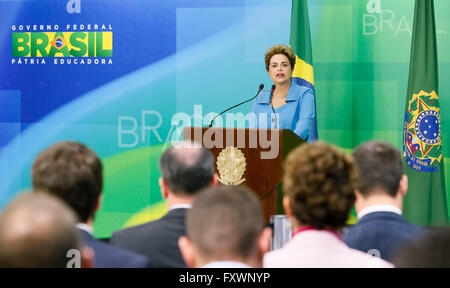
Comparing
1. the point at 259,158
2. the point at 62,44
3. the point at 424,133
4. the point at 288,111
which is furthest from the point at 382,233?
the point at 62,44

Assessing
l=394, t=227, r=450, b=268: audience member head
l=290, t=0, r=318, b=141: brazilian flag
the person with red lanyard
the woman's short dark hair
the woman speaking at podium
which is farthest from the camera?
l=290, t=0, r=318, b=141: brazilian flag

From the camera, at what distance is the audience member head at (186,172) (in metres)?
2.38

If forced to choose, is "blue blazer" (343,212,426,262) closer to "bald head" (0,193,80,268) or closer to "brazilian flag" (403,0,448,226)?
"bald head" (0,193,80,268)

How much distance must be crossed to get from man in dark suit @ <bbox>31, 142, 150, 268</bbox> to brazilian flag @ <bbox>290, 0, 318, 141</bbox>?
3.69 meters

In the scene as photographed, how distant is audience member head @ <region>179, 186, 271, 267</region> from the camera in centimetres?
149

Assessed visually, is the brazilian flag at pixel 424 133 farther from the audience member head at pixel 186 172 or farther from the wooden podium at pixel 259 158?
the audience member head at pixel 186 172

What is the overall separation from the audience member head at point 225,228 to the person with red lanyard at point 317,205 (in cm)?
23

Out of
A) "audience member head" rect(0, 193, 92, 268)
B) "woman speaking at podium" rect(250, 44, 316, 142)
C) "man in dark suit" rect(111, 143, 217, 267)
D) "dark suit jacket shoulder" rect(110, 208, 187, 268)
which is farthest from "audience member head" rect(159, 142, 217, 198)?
"woman speaking at podium" rect(250, 44, 316, 142)

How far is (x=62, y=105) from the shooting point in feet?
21.4

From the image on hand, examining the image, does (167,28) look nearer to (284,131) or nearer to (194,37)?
(194,37)

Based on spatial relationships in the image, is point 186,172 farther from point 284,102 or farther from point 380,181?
point 284,102

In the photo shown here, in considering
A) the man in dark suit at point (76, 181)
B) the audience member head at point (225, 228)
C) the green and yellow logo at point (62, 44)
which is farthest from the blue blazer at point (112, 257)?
the green and yellow logo at point (62, 44)

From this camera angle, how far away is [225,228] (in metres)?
1.49

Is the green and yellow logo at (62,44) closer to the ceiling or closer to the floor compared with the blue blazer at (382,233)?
closer to the ceiling
